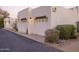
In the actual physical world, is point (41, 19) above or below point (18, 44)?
above

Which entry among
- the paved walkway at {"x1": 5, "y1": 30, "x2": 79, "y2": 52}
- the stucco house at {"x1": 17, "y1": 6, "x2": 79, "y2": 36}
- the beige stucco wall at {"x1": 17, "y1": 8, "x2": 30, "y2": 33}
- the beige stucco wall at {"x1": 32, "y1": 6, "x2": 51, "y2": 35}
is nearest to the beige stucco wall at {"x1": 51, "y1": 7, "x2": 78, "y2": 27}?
the stucco house at {"x1": 17, "y1": 6, "x2": 79, "y2": 36}

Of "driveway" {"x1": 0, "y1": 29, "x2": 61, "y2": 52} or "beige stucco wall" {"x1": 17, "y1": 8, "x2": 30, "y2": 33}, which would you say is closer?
"driveway" {"x1": 0, "y1": 29, "x2": 61, "y2": 52}

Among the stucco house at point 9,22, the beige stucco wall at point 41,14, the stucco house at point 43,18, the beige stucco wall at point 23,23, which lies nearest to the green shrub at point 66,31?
the stucco house at point 43,18

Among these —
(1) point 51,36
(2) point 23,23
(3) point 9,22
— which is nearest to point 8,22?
(3) point 9,22

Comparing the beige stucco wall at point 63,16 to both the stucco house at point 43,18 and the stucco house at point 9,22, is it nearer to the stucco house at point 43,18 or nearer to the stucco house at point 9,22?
the stucco house at point 43,18

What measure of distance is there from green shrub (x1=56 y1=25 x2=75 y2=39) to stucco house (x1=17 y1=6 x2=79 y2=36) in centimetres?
9

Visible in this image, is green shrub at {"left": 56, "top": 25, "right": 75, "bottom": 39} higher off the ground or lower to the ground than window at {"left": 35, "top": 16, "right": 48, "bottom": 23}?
lower

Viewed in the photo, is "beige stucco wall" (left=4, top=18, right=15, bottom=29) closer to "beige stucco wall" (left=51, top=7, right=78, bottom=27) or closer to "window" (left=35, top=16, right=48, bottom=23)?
"window" (left=35, top=16, right=48, bottom=23)

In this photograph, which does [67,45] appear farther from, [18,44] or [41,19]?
[18,44]

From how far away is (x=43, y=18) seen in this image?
8.92 meters

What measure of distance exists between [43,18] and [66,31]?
0.58 m

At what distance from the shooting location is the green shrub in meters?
8.84

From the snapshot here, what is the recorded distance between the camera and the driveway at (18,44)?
8.77m
